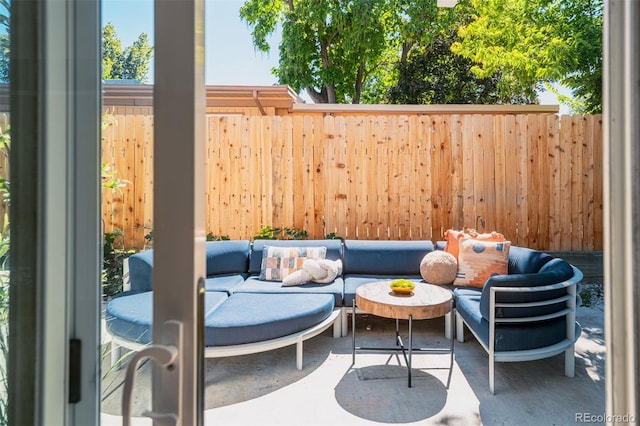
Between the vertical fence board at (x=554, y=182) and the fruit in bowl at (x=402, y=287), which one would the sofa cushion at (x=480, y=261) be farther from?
the vertical fence board at (x=554, y=182)

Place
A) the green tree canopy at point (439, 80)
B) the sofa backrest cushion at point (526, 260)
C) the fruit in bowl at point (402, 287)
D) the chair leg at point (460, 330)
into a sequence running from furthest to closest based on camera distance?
the green tree canopy at point (439, 80)
the chair leg at point (460, 330)
the sofa backrest cushion at point (526, 260)
the fruit in bowl at point (402, 287)

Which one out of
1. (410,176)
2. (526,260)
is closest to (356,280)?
(526,260)

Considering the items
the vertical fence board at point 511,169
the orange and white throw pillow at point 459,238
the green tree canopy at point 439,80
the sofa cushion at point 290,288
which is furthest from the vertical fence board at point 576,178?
the green tree canopy at point 439,80

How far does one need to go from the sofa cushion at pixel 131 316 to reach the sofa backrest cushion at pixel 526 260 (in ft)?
10.3

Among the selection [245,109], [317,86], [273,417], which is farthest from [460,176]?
[317,86]

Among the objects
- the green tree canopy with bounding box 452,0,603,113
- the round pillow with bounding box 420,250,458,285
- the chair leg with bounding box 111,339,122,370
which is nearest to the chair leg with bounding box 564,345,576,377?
the round pillow with bounding box 420,250,458,285

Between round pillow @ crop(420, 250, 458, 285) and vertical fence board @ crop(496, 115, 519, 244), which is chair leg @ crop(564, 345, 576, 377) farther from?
vertical fence board @ crop(496, 115, 519, 244)

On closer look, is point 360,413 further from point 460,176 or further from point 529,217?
point 529,217

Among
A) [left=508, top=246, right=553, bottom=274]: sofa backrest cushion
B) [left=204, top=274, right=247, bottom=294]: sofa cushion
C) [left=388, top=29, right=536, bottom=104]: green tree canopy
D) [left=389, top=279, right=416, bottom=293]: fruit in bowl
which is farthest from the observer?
[left=388, top=29, right=536, bottom=104]: green tree canopy

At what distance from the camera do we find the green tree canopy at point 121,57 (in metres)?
0.73

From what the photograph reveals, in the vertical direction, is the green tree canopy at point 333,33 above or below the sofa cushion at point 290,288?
above

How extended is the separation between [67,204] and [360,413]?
2076 mm

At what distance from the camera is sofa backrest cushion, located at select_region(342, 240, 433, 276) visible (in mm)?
3889

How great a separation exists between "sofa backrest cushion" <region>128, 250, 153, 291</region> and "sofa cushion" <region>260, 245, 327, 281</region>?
9.61 feet
